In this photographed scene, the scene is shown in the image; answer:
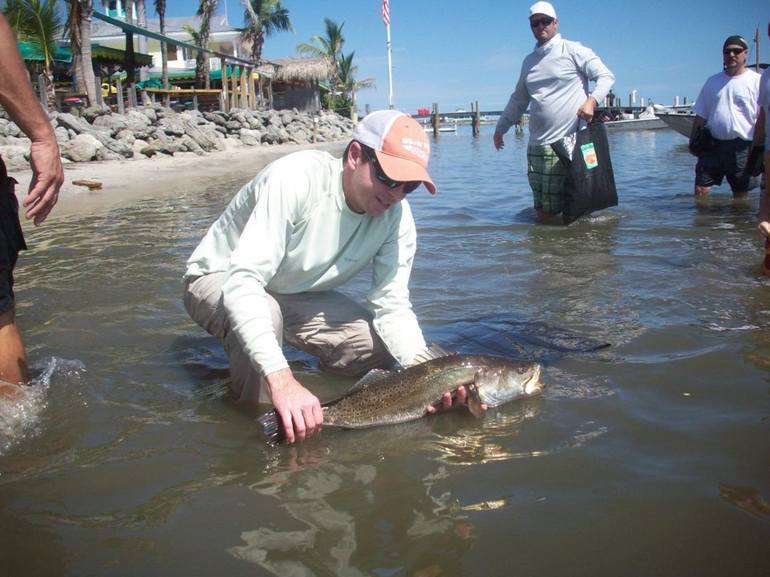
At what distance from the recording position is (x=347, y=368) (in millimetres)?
→ 4117

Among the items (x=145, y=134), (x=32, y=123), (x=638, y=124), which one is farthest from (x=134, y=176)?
(x=638, y=124)

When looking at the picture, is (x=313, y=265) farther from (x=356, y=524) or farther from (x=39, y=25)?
(x=39, y=25)

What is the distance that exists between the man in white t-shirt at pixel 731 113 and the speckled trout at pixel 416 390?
23.4ft

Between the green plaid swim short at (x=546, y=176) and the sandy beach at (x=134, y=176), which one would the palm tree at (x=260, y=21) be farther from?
the green plaid swim short at (x=546, y=176)

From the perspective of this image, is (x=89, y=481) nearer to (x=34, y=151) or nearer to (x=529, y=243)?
(x=34, y=151)

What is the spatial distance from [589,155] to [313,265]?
593cm

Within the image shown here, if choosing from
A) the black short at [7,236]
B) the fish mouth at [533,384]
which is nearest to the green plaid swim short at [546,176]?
the fish mouth at [533,384]

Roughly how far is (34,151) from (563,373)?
10.6 ft

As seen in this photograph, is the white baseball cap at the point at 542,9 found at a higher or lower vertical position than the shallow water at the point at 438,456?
higher

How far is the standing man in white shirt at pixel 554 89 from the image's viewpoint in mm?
8062

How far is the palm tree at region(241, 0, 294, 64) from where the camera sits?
50.6 m

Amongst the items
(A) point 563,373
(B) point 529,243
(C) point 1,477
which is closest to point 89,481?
(C) point 1,477

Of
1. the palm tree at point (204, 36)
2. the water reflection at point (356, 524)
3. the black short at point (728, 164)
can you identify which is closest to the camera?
the water reflection at point (356, 524)

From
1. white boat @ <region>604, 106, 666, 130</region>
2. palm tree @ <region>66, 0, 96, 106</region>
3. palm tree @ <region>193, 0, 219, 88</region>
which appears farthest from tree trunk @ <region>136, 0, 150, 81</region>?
white boat @ <region>604, 106, 666, 130</region>
